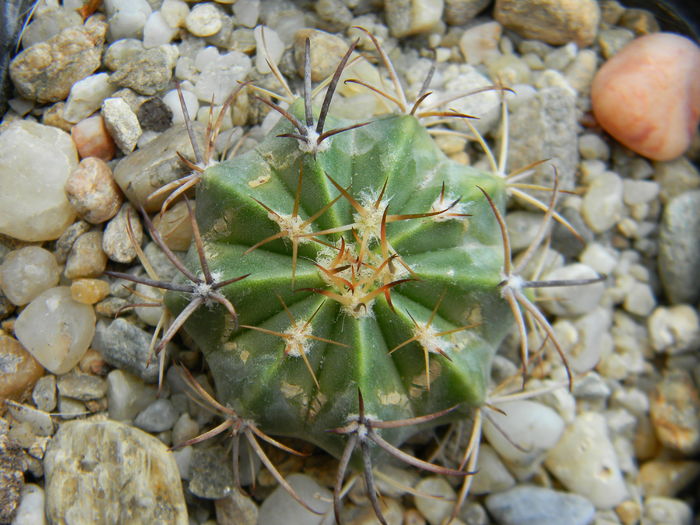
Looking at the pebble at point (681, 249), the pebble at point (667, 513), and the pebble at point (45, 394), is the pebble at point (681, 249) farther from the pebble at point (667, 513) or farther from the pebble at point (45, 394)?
the pebble at point (45, 394)

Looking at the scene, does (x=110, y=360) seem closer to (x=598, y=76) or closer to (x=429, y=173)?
(x=429, y=173)

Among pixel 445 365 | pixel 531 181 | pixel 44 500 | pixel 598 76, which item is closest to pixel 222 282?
Result: pixel 445 365

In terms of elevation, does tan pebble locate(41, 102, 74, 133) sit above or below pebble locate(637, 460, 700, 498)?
above

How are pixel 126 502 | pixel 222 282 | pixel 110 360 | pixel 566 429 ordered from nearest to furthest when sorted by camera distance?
1. pixel 222 282
2. pixel 126 502
3. pixel 110 360
4. pixel 566 429

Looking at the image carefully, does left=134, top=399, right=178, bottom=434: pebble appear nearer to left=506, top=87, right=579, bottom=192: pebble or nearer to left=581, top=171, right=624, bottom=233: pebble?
left=506, top=87, right=579, bottom=192: pebble

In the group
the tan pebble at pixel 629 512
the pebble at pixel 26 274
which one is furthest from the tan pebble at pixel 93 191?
the tan pebble at pixel 629 512

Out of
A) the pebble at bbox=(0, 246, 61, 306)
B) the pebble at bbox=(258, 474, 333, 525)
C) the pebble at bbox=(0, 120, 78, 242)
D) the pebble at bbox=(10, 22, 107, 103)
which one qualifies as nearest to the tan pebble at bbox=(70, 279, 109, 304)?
the pebble at bbox=(0, 246, 61, 306)
